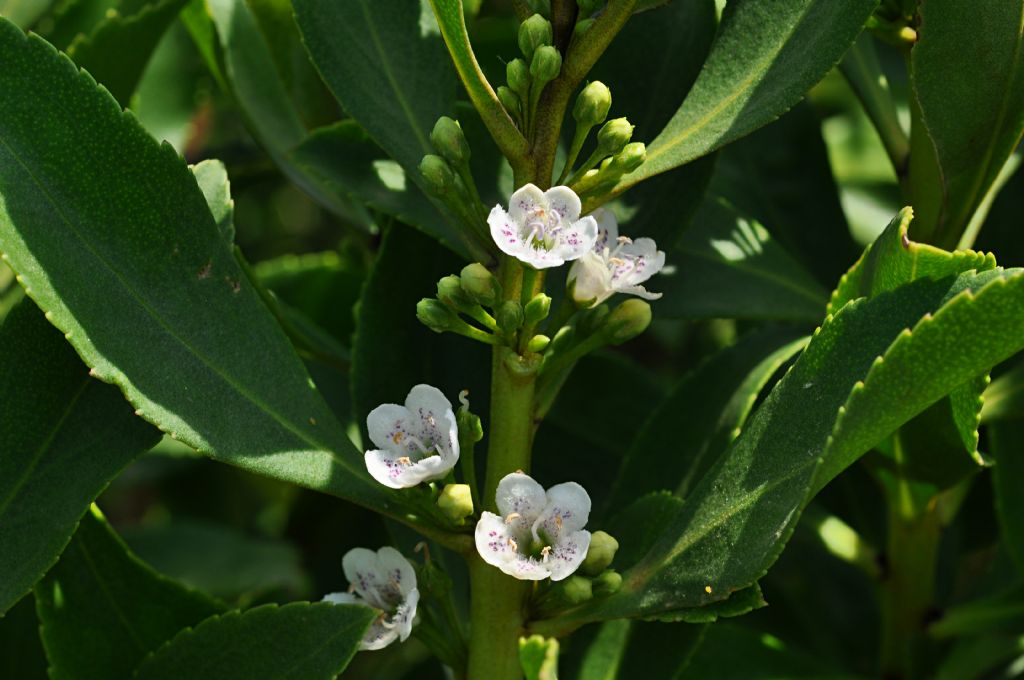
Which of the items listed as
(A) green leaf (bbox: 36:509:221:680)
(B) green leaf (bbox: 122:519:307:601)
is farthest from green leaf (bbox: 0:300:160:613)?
(B) green leaf (bbox: 122:519:307:601)

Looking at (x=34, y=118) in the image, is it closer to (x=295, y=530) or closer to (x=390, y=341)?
(x=390, y=341)

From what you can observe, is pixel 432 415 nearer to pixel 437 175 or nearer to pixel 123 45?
pixel 437 175

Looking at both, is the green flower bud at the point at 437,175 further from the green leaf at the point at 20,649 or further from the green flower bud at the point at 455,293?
the green leaf at the point at 20,649

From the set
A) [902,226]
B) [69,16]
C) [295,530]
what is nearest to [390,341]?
[902,226]

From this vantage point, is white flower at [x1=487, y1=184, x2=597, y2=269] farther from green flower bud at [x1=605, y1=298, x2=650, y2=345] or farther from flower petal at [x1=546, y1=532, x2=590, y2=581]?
flower petal at [x1=546, y1=532, x2=590, y2=581]

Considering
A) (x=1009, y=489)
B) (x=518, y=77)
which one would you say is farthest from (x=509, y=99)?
(x=1009, y=489)

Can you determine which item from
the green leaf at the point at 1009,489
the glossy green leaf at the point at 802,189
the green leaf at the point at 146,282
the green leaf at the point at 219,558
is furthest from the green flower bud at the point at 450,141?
the green leaf at the point at 219,558
